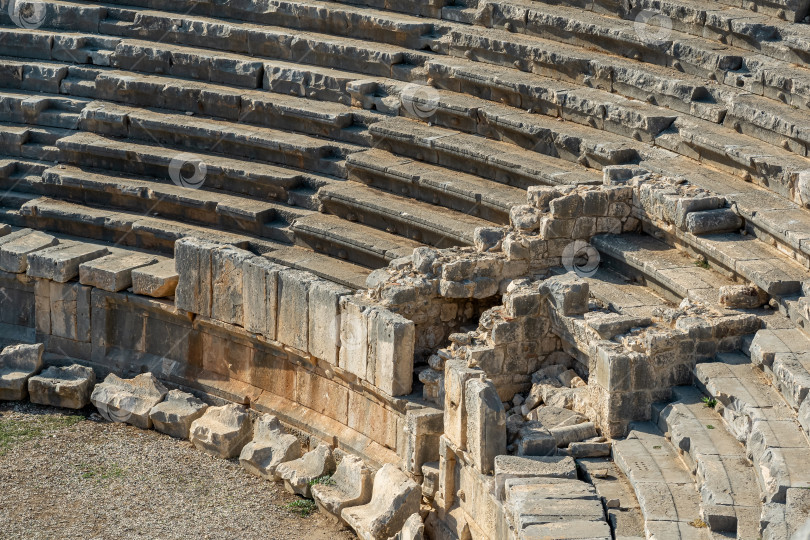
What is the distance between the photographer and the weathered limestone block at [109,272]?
14.5 m

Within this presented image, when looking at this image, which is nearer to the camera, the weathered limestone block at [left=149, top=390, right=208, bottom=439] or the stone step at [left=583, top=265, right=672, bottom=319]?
the stone step at [left=583, top=265, right=672, bottom=319]

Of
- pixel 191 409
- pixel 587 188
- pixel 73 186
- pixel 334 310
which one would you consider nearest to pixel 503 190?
pixel 587 188

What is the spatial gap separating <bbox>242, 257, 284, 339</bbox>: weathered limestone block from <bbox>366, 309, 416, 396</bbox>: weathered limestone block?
1514 millimetres

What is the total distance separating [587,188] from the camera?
504 inches

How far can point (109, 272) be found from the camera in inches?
570

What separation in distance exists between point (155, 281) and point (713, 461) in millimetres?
6881

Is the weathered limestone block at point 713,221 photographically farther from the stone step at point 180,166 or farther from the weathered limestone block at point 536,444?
the stone step at point 180,166

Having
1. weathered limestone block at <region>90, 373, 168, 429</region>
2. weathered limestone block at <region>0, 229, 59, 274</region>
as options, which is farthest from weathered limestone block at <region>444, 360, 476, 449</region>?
weathered limestone block at <region>0, 229, 59, 274</region>

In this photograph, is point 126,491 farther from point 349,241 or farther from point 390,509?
point 349,241

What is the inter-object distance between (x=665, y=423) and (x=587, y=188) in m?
3.06

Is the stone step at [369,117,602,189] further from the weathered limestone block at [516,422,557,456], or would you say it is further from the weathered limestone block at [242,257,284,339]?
the weathered limestone block at [516,422,557,456]

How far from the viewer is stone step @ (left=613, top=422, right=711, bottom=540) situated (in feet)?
30.3

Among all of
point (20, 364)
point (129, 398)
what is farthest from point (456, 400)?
point (20, 364)

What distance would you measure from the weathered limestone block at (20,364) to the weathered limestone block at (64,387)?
0.40 ft
